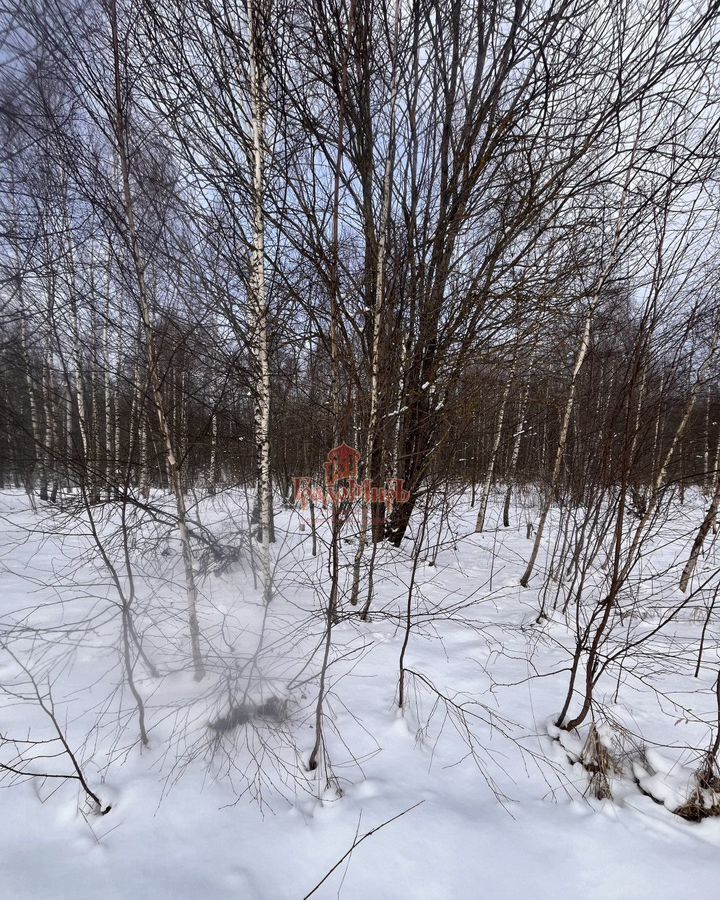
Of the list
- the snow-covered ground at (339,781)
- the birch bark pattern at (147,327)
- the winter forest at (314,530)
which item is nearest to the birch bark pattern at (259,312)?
the winter forest at (314,530)

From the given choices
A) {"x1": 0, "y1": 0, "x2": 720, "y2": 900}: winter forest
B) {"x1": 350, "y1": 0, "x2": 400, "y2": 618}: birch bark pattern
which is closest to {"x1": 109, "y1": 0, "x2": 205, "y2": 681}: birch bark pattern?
{"x1": 0, "y1": 0, "x2": 720, "y2": 900}: winter forest

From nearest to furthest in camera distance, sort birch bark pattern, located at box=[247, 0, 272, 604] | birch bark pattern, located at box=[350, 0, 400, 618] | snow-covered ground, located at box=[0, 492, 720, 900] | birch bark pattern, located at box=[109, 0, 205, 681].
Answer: snow-covered ground, located at box=[0, 492, 720, 900]
birch bark pattern, located at box=[109, 0, 205, 681]
birch bark pattern, located at box=[247, 0, 272, 604]
birch bark pattern, located at box=[350, 0, 400, 618]

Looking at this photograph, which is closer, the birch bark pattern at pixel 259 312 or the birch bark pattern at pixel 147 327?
the birch bark pattern at pixel 147 327

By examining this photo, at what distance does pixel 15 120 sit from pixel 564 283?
5226 millimetres

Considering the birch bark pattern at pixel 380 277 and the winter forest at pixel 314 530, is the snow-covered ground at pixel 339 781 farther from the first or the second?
the birch bark pattern at pixel 380 277

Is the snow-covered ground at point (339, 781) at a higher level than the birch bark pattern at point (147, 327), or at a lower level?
lower

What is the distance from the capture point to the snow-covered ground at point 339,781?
1.70 metres

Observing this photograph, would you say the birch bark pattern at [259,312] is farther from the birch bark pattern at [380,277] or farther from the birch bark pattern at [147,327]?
the birch bark pattern at [380,277]

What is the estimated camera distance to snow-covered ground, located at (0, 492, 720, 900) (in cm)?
170

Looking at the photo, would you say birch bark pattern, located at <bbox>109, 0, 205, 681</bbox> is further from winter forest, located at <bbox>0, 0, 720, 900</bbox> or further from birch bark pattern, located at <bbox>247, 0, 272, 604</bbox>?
birch bark pattern, located at <bbox>247, 0, 272, 604</bbox>

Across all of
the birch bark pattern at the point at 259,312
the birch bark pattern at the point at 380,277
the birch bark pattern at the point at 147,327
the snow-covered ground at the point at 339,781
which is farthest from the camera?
the birch bark pattern at the point at 380,277

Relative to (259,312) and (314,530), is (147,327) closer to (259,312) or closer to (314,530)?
(259,312)

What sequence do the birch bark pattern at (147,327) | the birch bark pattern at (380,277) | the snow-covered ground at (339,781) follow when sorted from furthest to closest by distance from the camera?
1. the birch bark pattern at (380,277)
2. the birch bark pattern at (147,327)
3. the snow-covered ground at (339,781)

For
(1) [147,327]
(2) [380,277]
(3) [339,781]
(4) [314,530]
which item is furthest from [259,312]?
(3) [339,781]
